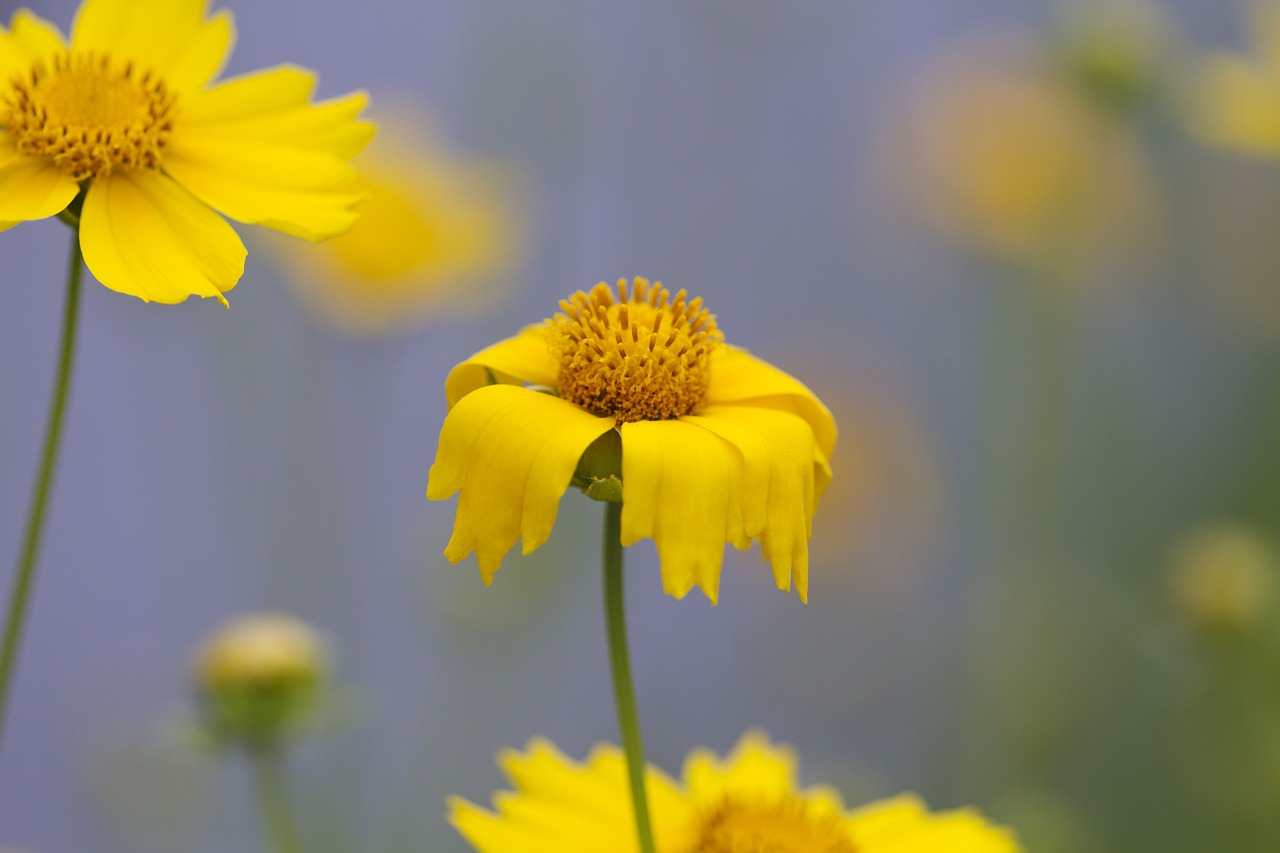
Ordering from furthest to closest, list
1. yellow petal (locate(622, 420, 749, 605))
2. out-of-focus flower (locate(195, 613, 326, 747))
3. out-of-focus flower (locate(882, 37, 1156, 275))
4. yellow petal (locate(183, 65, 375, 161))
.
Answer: out-of-focus flower (locate(882, 37, 1156, 275)) < out-of-focus flower (locate(195, 613, 326, 747)) < yellow petal (locate(183, 65, 375, 161)) < yellow petal (locate(622, 420, 749, 605))

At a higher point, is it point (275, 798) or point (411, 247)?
point (411, 247)

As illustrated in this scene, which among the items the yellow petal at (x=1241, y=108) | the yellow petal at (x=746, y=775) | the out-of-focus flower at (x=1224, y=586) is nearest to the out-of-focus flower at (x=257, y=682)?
the yellow petal at (x=746, y=775)

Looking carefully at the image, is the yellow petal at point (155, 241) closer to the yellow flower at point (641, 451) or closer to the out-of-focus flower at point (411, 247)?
the yellow flower at point (641, 451)

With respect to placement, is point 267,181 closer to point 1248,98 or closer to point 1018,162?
point 1248,98

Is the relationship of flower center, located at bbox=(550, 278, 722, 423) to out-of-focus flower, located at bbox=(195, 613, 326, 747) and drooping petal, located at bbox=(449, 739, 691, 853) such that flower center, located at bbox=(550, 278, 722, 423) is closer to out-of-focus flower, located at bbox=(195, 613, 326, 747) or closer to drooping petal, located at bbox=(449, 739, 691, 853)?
drooping petal, located at bbox=(449, 739, 691, 853)

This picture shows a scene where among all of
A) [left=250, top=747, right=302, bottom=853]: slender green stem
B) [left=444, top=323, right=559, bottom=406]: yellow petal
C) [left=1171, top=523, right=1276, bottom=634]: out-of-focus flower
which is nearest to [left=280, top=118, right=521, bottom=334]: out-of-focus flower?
[left=250, top=747, right=302, bottom=853]: slender green stem

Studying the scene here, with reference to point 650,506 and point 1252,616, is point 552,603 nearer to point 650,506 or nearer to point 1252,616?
Answer: point 1252,616

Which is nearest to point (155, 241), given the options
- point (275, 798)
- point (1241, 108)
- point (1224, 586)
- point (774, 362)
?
point (275, 798)
